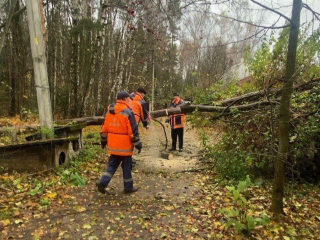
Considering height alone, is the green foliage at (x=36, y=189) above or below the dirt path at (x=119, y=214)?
above

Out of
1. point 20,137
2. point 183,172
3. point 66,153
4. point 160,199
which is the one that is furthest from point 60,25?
point 160,199

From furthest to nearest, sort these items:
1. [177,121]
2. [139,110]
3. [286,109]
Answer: [177,121]
[139,110]
[286,109]

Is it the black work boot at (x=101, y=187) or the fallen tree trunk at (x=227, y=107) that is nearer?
the black work boot at (x=101, y=187)

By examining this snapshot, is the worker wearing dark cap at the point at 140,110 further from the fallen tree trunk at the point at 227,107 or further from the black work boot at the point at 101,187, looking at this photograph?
the black work boot at the point at 101,187

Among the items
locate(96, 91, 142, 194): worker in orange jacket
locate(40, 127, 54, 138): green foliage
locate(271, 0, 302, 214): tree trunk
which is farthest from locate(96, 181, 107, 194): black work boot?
locate(271, 0, 302, 214): tree trunk

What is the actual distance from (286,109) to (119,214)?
3041 millimetres

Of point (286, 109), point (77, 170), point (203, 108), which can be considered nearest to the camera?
point (286, 109)

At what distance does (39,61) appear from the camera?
18.1ft

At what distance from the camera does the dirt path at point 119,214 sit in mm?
3326

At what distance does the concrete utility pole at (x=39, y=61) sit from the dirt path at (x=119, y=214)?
1.62 metres

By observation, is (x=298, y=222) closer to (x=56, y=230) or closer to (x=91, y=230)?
(x=91, y=230)

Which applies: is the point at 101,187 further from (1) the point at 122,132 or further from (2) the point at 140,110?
(2) the point at 140,110

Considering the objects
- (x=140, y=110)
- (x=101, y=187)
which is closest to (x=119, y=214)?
(x=101, y=187)

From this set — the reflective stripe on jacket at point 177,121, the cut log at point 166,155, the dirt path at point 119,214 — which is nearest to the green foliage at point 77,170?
the dirt path at point 119,214
